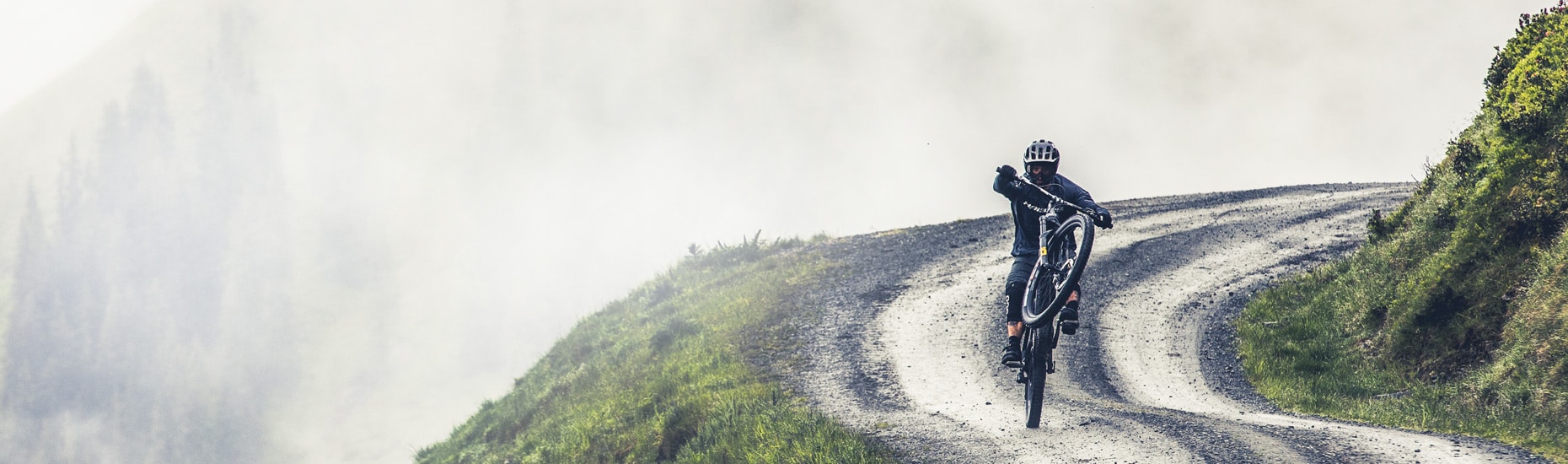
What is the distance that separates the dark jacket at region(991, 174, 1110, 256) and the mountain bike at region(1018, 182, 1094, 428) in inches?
2.9

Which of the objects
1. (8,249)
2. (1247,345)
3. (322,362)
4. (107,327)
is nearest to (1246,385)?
(1247,345)

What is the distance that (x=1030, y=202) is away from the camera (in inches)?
422

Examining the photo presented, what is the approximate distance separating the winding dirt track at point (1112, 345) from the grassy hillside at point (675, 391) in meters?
0.77

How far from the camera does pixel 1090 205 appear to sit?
34.0ft

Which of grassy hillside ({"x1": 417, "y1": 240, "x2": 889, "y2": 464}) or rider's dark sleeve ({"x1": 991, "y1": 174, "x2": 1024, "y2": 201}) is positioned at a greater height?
rider's dark sleeve ({"x1": 991, "y1": 174, "x2": 1024, "y2": 201})

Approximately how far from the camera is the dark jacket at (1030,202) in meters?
10.6

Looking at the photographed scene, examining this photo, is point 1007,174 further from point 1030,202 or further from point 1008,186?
point 1030,202

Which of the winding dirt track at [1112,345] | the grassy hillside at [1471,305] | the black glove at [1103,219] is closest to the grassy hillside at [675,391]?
the winding dirt track at [1112,345]

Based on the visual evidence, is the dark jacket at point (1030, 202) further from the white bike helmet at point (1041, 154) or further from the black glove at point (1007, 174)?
the white bike helmet at point (1041, 154)

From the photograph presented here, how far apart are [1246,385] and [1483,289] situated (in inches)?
120

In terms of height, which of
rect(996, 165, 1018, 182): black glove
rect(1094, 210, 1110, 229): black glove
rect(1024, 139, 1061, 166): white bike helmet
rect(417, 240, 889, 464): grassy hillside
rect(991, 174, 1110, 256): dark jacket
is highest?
rect(1024, 139, 1061, 166): white bike helmet

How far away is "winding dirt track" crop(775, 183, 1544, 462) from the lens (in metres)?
10.1

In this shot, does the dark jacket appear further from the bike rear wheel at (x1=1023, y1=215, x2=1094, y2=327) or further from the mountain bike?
the bike rear wheel at (x1=1023, y1=215, x2=1094, y2=327)

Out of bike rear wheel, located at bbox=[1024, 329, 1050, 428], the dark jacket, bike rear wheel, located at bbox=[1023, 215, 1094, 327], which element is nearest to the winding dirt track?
bike rear wheel, located at bbox=[1024, 329, 1050, 428]
